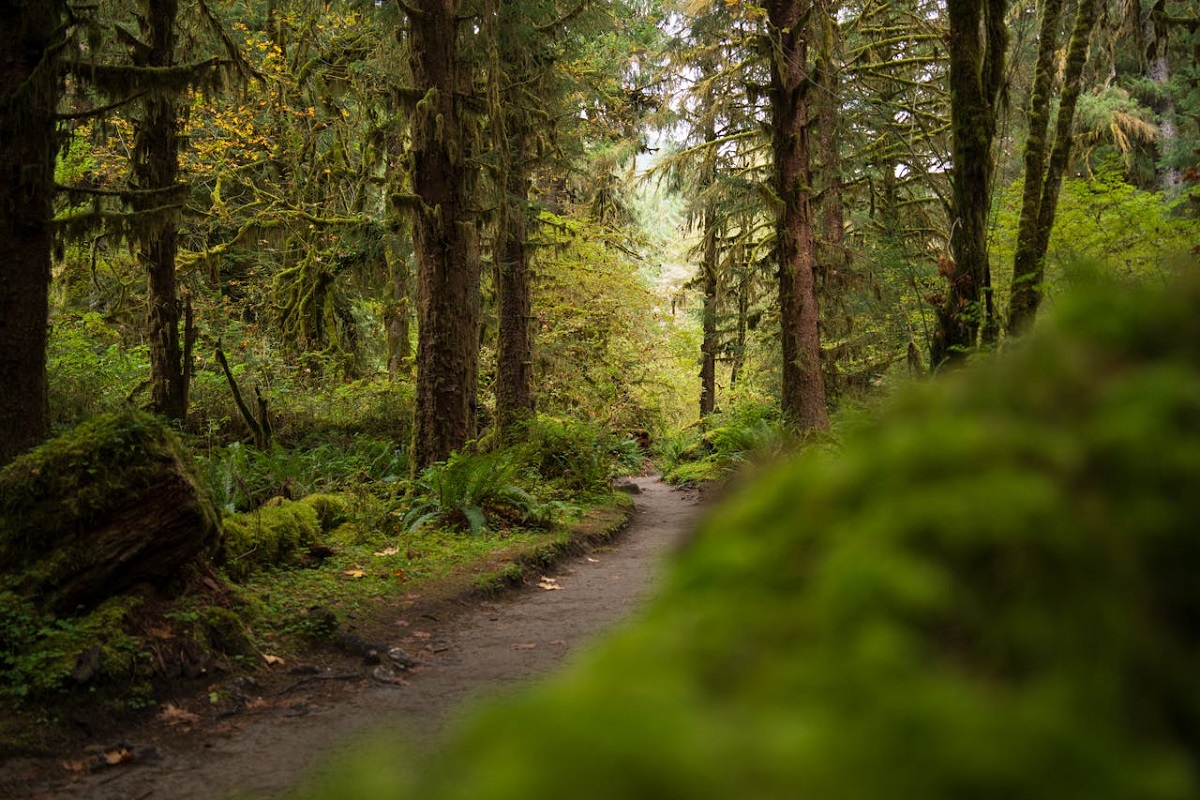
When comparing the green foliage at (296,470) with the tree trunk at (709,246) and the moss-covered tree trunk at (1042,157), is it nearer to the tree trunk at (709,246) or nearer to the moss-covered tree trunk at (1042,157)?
the moss-covered tree trunk at (1042,157)

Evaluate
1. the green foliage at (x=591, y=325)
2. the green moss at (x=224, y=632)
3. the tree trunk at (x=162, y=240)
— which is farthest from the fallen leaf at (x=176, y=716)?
the green foliage at (x=591, y=325)

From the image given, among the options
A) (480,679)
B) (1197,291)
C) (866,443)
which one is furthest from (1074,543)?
(480,679)

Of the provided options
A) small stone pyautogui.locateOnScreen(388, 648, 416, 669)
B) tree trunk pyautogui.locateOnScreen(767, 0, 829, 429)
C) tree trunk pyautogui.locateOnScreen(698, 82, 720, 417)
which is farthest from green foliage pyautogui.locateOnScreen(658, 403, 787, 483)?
small stone pyautogui.locateOnScreen(388, 648, 416, 669)

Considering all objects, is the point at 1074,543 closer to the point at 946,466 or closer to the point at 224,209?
the point at 946,466

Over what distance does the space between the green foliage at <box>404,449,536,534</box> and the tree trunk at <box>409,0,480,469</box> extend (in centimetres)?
117

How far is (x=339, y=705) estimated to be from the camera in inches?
196

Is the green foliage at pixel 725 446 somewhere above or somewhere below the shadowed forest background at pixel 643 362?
below

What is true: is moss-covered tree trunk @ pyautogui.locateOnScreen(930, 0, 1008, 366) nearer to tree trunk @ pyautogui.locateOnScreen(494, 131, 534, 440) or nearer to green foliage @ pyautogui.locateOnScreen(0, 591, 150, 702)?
green foliage @ pyautogui.locateOnScreen(0, 591, 150, 702)

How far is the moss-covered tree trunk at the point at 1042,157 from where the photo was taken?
29.3ft

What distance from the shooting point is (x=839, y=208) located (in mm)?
19062

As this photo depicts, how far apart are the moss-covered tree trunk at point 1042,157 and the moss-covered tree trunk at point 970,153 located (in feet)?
4.06

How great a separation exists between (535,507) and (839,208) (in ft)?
41.1

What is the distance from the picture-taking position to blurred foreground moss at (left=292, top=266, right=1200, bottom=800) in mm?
585

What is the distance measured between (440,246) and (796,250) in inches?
256
